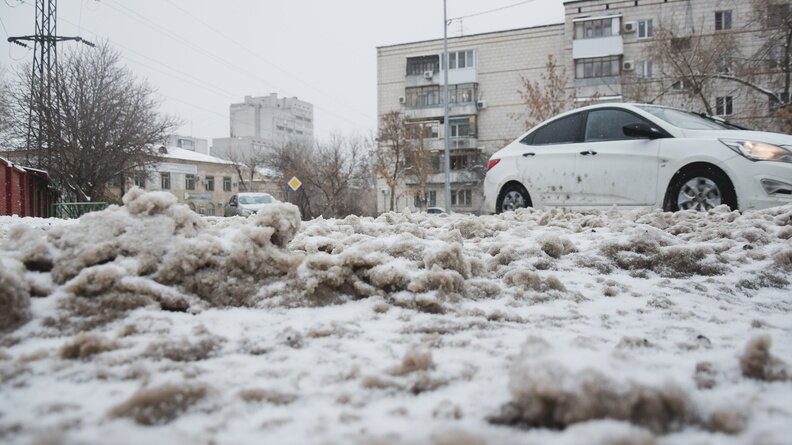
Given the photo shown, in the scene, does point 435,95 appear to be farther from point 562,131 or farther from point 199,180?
point 562,131

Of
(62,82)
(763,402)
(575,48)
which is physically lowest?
(763,402)

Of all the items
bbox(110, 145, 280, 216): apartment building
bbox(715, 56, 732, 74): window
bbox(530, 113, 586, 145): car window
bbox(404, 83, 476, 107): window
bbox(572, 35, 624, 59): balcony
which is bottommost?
bbox(530, 113, 586, 145): car window

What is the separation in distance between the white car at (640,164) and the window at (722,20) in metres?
34.7

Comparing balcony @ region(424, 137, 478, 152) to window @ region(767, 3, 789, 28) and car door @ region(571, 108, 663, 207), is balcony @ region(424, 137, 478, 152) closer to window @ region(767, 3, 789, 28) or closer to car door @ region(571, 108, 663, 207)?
window @ region(767, 3, 789, 28)

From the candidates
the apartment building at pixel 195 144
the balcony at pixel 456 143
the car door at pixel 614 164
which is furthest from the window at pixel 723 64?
the apartment building at pixel 195 144

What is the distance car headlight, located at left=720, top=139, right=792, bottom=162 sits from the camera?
442 centimetres

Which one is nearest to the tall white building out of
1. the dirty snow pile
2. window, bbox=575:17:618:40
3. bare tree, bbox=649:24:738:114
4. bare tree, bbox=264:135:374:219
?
bare tree, bbox=264:135:374:219

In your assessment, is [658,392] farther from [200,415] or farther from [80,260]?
[80,260]

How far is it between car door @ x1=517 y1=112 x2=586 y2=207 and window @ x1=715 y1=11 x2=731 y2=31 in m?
34.8

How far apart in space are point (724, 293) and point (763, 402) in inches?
55.9

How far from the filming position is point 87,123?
21.3 meters

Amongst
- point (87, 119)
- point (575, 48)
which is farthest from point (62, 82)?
point (575, 48)

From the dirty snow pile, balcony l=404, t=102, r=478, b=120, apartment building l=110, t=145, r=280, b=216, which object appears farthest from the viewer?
apartment building l=110, t=145, r=280, b=216

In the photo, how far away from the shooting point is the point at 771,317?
2041mm
